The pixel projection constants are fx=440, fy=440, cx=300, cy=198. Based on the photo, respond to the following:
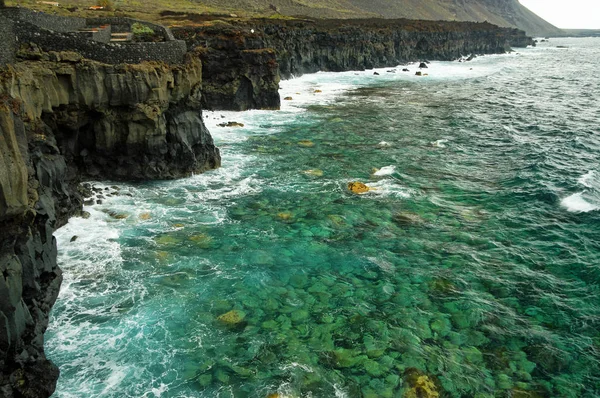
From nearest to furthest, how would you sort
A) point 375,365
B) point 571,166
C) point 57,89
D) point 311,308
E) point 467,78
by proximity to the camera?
point 375,365
point 311,308
point 57,89
point 571,166
point 467,78

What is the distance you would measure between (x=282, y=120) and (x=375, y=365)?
41.9 meters

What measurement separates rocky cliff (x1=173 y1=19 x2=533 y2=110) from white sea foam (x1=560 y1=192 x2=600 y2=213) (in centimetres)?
3960

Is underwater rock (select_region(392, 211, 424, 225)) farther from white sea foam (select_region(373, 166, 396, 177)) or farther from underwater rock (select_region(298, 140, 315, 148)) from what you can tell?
underwater rock (select_region(298, 140, 315, 148))

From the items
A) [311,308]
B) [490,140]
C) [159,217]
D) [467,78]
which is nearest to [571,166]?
[490,140]

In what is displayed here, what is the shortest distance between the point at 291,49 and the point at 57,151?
74.4 m

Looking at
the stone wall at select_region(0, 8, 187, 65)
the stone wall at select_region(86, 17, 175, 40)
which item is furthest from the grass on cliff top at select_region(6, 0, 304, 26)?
the stone wall at select_region(0, 8, 187, 65)

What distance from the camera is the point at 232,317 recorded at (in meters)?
19.2

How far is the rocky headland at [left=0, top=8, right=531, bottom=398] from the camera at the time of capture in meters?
15.1

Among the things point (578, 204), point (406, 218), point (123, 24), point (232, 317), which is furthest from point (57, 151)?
point (578, 204)

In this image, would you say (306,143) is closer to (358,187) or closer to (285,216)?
(358,187)

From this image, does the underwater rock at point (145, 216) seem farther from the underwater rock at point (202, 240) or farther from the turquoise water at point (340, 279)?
the underwater rock at point (202, 240)

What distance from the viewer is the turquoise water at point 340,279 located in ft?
→ 53.7

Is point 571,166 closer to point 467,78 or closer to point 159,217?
point 159,217

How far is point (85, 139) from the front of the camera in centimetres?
3106
